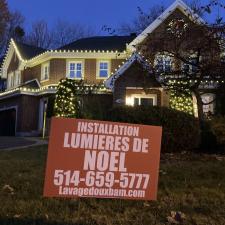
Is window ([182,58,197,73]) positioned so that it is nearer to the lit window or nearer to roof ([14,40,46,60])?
the lit window

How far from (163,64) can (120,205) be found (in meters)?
10.5

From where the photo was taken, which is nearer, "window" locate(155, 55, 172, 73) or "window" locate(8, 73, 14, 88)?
"window" locate(155, 55, 172, 73)

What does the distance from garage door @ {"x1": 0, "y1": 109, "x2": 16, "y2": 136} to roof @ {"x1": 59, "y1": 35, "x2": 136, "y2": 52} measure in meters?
6.42

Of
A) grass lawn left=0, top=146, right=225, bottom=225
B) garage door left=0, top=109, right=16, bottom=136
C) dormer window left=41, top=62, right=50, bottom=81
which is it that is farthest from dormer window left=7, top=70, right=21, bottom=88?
grass lawn left=0, top=146, right=225, bottom=225

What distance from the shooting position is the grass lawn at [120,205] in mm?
7332

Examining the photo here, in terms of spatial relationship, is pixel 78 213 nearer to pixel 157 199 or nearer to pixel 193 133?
pixel 157 199

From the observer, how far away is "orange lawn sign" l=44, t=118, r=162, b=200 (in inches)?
295

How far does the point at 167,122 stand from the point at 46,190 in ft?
24.6

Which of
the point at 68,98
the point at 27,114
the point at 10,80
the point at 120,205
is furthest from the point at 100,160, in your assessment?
the point at 10,80

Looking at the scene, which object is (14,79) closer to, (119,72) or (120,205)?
(119,72)

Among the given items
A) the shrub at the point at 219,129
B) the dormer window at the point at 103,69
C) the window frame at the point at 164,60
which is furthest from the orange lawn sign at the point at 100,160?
the dormer window at the point at 103,69

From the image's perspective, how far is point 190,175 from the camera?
10758mm

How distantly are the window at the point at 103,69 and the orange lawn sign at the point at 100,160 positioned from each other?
27.3 metres

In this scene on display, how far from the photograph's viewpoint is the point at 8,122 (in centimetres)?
3991
